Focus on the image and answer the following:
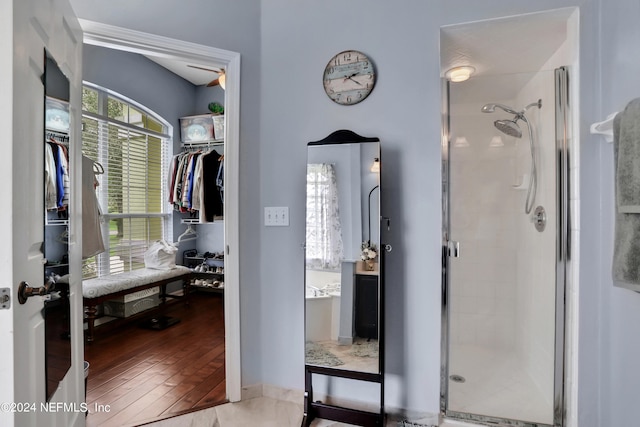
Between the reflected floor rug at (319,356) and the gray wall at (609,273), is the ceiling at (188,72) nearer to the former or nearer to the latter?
the reflected floor rug at (319,356)

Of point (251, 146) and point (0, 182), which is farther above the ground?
point (251, 146)

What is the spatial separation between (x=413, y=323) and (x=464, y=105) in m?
1.25

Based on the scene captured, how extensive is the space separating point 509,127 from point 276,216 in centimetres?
150

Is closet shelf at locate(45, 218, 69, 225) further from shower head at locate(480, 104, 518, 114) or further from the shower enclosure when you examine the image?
shower head at locate(480, 104, 518, 114)

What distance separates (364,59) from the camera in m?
1.74

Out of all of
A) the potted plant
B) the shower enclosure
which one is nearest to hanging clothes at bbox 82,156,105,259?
the potted plant

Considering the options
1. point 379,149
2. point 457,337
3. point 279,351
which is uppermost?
point 379,149

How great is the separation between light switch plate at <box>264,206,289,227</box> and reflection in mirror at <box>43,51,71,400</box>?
0.96 m

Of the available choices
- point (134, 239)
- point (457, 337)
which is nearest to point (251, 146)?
point (457, 337)

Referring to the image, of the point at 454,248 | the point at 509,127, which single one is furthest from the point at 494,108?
the point at 454,248

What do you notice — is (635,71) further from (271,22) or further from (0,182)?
(0,182)

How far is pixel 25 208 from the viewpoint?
96cm

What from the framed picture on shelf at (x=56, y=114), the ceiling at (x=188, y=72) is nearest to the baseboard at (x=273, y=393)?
the framed picture on shelf at (x=56, y=114)

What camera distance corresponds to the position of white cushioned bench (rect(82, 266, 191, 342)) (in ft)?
8.95
